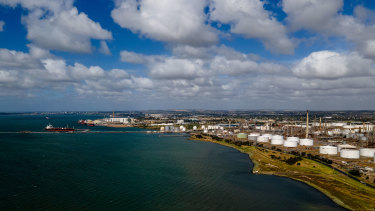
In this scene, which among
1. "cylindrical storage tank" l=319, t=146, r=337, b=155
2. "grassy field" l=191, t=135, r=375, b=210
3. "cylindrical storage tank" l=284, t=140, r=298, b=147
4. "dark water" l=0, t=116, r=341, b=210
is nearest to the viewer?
"dark water" l=0, t=116, r=341, b=210

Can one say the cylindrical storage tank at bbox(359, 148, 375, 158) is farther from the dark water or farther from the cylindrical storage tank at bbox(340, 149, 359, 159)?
the dark water

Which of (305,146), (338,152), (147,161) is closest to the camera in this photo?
(147,161)

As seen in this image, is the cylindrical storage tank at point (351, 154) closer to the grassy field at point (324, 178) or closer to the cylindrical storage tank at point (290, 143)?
the grassy field at point (324, 178)

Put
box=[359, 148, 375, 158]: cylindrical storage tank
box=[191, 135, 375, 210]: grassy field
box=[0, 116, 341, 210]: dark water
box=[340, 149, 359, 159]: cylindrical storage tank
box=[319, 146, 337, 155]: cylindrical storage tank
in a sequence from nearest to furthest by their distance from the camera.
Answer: box=[0, 116, 341, 210]: dark water < box=[191, 135, 375, 210]: grassy field < box=[340, 149, 359, 159]: cylindrical storage tank < box=[359, 148, 375, 158]: cylindrical storage tank < box=[319, 146, 337, 155]: cylindrical storage tank

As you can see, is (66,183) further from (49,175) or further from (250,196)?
(250,196)

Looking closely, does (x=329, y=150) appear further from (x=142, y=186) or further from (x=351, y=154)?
(x=142, y=186)

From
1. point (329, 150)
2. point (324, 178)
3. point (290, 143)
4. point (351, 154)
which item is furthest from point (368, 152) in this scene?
point (324, 178)

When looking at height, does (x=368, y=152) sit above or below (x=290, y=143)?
below

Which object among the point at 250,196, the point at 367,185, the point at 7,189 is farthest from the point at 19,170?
the point at 367,185

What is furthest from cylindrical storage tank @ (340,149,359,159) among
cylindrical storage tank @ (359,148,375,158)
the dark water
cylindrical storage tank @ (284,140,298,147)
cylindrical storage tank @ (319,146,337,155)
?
the dark water
